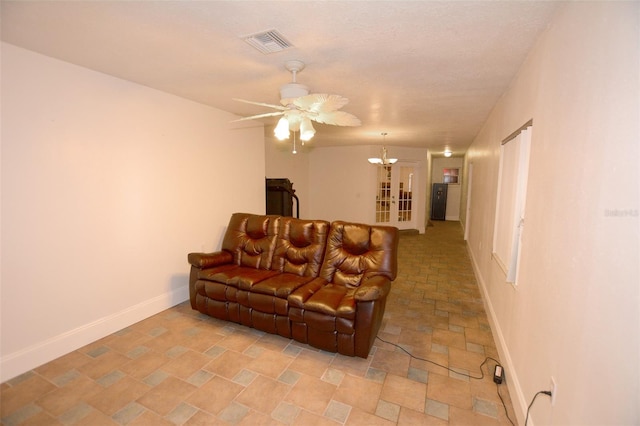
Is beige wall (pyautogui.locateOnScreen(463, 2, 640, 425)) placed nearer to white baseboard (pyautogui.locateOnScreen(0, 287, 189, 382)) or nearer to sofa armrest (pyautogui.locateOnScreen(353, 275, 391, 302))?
sofa armrest (pyautogui.locateOnScreen(353, 275, 391, 302))

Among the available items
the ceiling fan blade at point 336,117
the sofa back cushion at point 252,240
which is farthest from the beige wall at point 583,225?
the sofa back cushion at point 252,240

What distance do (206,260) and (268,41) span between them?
2.31 meters

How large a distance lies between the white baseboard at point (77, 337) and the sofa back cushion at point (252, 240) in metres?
0.91

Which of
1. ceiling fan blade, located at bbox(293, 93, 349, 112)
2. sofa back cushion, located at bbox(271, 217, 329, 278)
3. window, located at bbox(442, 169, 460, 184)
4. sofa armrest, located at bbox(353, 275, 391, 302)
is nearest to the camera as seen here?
ceiling fan blade, located at bbox(293, 93, 349, 112)

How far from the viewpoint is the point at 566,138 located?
138 centimetres

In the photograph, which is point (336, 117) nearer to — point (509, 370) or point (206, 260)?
point (206, 260)

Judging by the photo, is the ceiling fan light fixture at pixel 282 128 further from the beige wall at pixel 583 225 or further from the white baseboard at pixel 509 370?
the white baseboard at pixel 509 370

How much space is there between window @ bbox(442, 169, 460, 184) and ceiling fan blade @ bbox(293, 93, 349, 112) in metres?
10.0

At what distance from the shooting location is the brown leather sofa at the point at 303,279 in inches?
95.4

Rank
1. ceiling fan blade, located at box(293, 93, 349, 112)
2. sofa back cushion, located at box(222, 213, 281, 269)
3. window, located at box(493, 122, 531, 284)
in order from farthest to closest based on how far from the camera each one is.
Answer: sofa back cushion, located at box(222, 213, 281, 269) < window, located at box(493, 122, 531, 284) < ceiling fan blade, located at box(293, 93, 349, 112)

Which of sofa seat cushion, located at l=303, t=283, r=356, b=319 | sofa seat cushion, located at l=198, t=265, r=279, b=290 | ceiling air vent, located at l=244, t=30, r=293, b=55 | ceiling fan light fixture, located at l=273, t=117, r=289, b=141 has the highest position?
ceiling air vent, located at l=244, t=30, r=293, b=55

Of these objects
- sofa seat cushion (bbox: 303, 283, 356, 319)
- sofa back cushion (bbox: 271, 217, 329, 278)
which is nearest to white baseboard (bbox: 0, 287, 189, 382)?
sofa back cushion (bbox: 271, 217, 329, 278)

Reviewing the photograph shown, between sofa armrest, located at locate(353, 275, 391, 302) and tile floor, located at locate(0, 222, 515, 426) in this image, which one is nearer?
tile floor, located at locate(0, 222, 515, 426)

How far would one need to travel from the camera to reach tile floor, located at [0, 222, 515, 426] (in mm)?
1865
